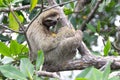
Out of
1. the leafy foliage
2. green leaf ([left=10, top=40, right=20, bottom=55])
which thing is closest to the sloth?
the leafy foliage

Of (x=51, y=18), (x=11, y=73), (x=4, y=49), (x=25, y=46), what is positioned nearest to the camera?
(x=11, y=73)

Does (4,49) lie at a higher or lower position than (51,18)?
lower

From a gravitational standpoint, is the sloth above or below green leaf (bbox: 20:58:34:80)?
below

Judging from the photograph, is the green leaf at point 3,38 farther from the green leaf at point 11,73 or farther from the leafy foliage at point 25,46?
the green leaf at point 11,73

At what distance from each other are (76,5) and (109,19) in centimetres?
110

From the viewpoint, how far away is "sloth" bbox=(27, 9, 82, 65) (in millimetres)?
3607

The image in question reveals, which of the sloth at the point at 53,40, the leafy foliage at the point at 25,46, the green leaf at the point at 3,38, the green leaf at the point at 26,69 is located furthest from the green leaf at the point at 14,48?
the green leaf at the point at 26,69

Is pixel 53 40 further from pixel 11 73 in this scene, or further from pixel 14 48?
pixel 11 73

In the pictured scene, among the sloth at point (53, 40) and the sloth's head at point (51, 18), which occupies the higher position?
the sloth's head at point (51, 18)

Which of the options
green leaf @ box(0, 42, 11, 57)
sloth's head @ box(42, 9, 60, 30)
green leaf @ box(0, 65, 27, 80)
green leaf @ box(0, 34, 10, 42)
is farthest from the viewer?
green leaf @ box(0, 34, 10, 42)

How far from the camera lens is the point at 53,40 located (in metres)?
3.71

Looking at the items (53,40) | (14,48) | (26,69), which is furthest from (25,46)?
(26,69)

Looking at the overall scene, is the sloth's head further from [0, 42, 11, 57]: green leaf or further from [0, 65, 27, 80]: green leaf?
[0, 65, 27, 80]: green leaf

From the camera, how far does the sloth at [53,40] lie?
3.61 meters
